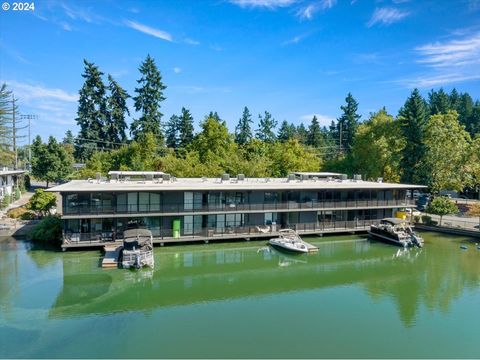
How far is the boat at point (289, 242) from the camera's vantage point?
31423 millimetres

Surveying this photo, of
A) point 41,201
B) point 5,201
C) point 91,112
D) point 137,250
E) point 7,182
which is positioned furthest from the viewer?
point 91,112

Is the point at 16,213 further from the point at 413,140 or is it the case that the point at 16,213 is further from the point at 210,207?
the point at 413,140

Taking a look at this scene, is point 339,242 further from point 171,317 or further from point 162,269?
point 171,317

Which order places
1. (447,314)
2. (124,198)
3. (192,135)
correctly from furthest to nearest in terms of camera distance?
(192,135) → (124,198) → (447,314)

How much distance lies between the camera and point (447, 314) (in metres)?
20.4

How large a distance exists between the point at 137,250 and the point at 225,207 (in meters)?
9.85

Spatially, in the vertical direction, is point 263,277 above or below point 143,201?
below

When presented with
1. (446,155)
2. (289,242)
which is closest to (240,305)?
(289,242)

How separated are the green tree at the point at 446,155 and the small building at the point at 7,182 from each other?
5671cm

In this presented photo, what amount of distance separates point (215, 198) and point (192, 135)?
43277 mm

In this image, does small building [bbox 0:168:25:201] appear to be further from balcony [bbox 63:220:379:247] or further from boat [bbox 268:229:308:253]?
boat [bbox 268:229:308:253]

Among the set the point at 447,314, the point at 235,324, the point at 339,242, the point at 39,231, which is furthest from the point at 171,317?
the point at 339,242

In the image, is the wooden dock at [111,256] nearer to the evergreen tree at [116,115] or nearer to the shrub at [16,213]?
the shrub at [16,213]

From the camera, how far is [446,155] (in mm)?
51500
